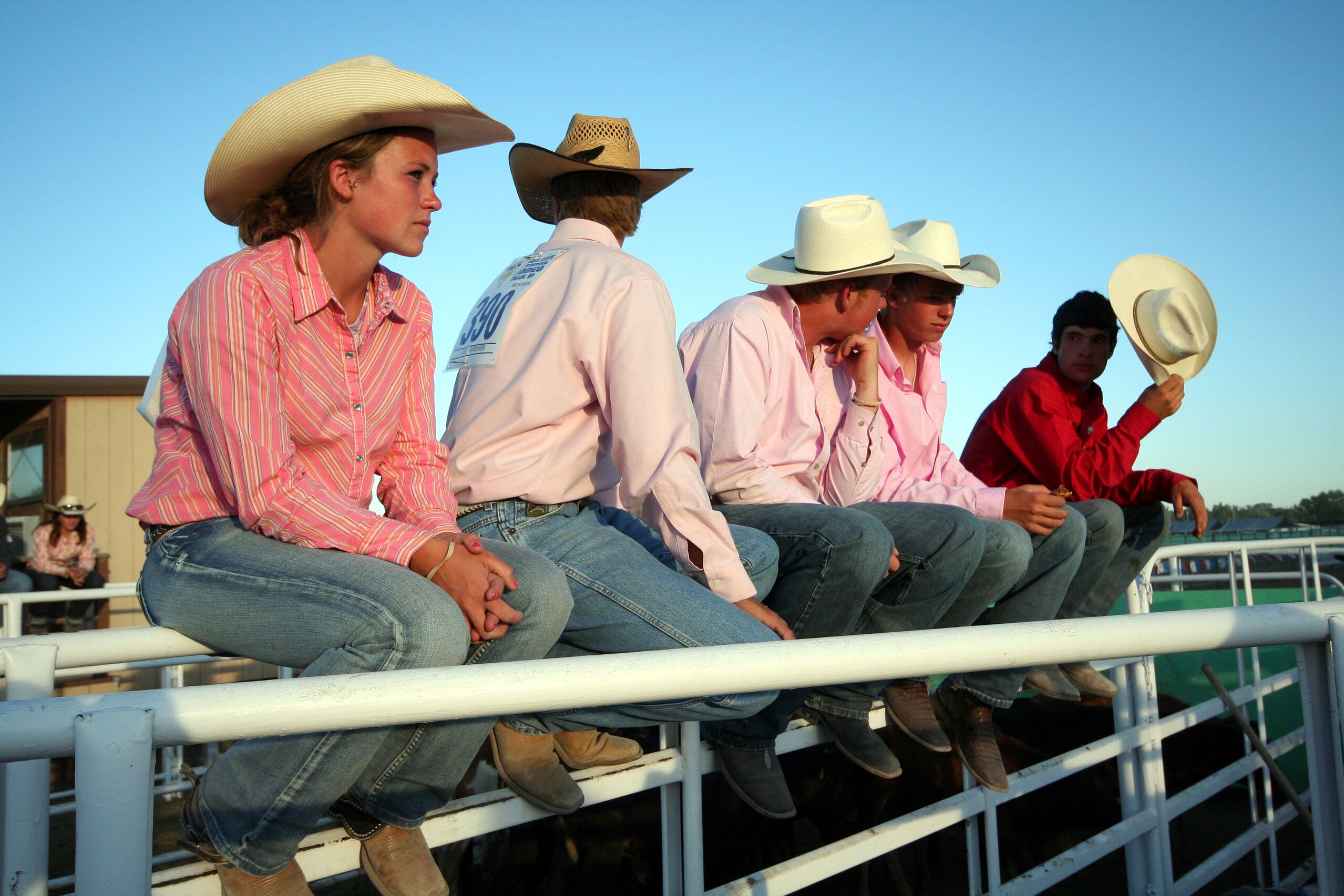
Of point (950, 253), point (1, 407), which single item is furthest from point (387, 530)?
point (1, 407)

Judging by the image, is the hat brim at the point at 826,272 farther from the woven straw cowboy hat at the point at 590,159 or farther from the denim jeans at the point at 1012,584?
the denim jeans at the point at 1012,584

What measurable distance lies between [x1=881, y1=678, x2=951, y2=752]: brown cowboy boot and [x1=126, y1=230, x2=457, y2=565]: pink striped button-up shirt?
1634mm

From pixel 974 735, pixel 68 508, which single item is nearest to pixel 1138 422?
pixel 974 735

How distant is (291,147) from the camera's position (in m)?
2.00

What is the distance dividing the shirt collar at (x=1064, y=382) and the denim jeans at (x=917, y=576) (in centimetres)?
136

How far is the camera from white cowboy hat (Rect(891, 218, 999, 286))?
12.4 feet

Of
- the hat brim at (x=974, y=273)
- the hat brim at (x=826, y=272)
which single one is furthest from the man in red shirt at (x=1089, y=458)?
the hat brim at (x=826, y=272)

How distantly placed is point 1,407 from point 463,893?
1063 cm

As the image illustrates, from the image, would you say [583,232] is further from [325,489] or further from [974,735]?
[974,735]

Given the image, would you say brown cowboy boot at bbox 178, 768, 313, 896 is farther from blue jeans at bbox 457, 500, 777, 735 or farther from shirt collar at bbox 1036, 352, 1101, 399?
shirt collar at bbox 1036, 352, 1101, 399

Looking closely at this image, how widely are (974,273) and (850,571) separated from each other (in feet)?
5.41

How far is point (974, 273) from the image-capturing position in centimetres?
369

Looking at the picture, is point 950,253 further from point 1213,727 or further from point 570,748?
point 1213,727

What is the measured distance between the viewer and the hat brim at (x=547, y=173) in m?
2.58
